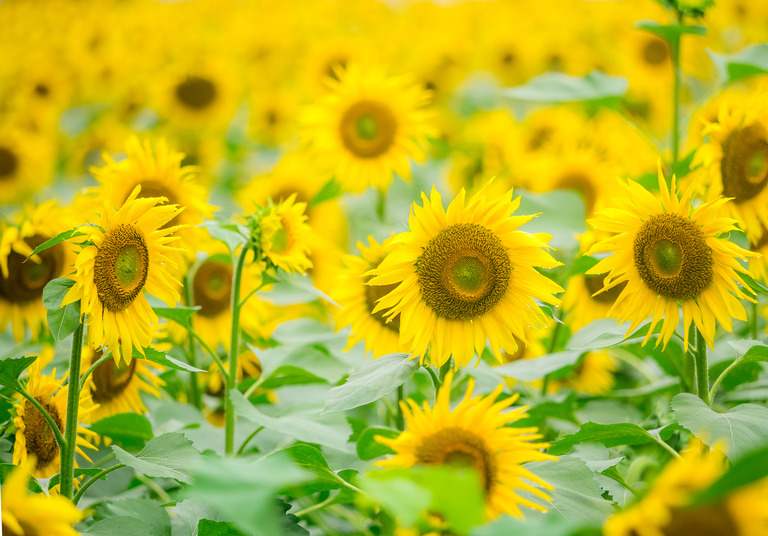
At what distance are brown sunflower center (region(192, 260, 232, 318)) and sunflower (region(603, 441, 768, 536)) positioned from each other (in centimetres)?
140

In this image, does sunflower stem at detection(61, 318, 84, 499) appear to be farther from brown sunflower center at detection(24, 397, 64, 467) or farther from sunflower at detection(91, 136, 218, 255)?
sunflower at detection(91, 136, 218, 255)

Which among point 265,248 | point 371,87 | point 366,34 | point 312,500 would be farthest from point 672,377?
point 366,34

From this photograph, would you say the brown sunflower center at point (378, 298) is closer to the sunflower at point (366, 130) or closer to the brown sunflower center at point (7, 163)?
the sunflower at point (366, 130)

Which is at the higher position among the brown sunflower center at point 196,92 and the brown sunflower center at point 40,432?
the brown sunflower center at point 196,92

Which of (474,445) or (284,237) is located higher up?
(284,237)

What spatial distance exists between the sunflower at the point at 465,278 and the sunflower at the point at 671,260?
0.12m

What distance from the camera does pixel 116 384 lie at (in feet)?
4.98

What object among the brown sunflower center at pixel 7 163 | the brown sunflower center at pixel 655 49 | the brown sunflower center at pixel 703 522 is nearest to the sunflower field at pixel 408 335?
the brown sunflower center at pixel 703 522

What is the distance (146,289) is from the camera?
4.03 ft

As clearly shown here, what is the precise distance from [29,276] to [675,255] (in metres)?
1.36

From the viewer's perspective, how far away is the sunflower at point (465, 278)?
1151 millimetres

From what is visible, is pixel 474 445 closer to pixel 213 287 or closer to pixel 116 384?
pixel 116 384

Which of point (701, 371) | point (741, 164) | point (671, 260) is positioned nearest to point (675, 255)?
point (671, 260)

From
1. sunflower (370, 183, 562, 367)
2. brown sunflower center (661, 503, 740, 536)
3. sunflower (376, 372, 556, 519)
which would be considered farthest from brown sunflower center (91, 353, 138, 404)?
brown sunflower center (661, 503, 740, 536)
